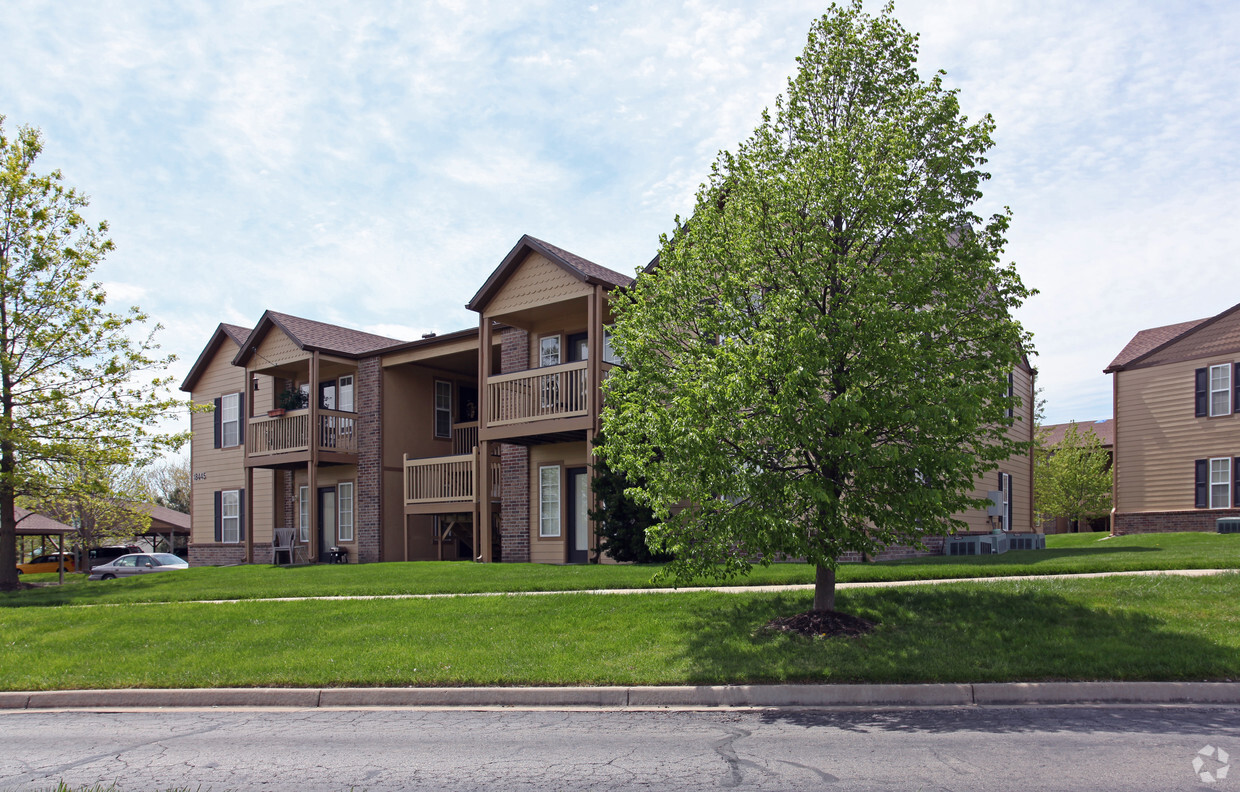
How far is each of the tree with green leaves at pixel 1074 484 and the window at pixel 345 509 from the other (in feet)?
95.1

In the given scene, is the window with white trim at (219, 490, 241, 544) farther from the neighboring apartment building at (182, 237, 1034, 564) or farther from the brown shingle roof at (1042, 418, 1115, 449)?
the brown shingle roof at (1042, 418, 1115, 449)

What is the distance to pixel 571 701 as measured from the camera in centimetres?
882

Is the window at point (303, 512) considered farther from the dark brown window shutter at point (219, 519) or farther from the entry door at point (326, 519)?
the dark brown window shutter at point (219, 519)

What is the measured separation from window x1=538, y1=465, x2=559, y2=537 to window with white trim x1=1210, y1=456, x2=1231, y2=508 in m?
18.9

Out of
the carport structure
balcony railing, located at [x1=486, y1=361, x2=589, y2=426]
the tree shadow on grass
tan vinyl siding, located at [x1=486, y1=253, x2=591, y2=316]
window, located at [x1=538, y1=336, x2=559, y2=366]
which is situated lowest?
the carport structure

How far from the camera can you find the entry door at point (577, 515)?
21500mm

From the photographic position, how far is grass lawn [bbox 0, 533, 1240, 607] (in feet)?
45.2

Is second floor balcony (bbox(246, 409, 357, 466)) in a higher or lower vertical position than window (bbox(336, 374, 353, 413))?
lower

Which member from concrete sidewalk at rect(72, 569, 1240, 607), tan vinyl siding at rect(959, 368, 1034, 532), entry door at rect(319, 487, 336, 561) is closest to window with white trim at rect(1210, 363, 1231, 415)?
tan vinyl siding at rect(959, 368, 1034, 532)

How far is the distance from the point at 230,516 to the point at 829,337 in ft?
89.1

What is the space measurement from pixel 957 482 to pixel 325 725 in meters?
6.71

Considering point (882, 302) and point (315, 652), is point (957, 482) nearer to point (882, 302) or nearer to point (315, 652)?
point (882, 302)

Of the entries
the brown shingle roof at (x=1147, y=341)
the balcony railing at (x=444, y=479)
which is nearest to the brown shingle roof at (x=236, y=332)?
the balcony railing at (x=444, y=479)

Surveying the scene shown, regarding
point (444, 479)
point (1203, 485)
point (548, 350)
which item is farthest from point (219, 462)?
point (1203, 485)
